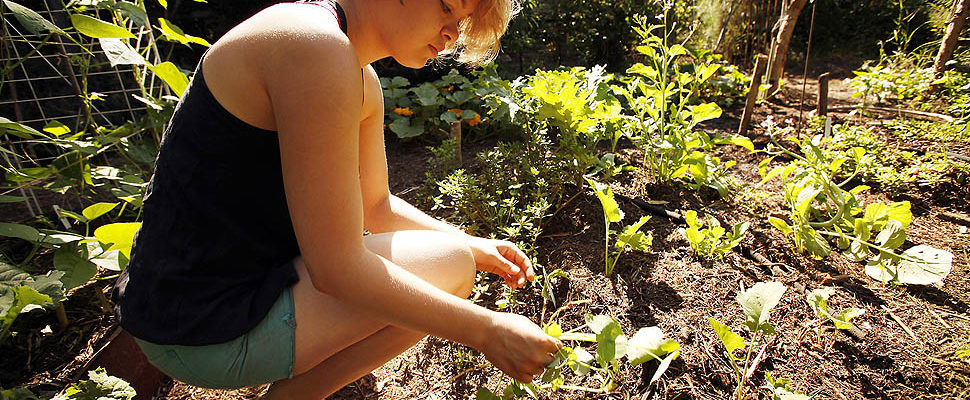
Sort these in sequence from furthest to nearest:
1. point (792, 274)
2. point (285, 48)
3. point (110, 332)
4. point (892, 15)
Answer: point (892, 15), point (792, 274), point (110, 332), point (285, 48)

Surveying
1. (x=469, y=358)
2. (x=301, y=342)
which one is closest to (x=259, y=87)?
(x=301, y=342)

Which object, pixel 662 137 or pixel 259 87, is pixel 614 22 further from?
pixel 259 87

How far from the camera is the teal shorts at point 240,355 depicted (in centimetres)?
96

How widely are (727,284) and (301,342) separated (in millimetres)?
1355

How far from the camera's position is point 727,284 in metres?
1.64

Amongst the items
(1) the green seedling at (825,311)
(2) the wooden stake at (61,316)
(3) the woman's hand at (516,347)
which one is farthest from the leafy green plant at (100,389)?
(1) the green seedling at (825,311)

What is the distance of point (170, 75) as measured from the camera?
1241 millimetres

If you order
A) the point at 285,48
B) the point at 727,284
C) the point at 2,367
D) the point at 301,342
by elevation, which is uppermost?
the point at 285,48

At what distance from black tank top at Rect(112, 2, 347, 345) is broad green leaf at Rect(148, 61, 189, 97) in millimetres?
363

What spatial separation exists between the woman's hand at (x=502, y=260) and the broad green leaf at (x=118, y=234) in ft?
2.63

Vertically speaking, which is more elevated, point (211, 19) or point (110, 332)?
point (211, 19)

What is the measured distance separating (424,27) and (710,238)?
1.29 meters

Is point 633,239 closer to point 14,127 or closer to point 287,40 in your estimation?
point 287,40

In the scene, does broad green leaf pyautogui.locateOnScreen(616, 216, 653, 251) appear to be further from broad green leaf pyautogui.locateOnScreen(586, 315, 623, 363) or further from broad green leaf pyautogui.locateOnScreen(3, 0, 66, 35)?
broad green leaf pyautogui.locateOnScreen(3, 0, 66, 35)
